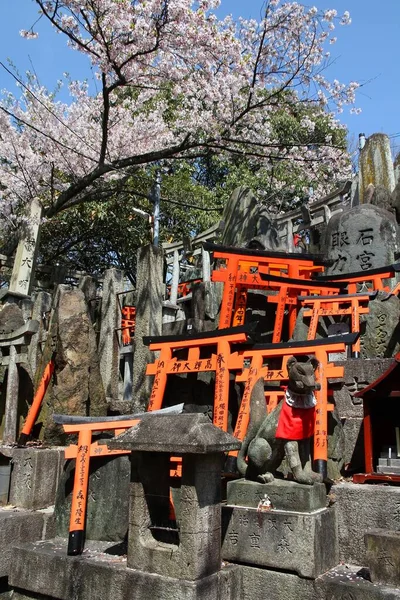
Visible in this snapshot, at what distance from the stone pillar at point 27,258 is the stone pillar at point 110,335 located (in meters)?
3.38

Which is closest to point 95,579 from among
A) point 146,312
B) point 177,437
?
point 177,437

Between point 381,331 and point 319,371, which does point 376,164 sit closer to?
point 381,331

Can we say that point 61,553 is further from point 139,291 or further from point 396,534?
point 139,291

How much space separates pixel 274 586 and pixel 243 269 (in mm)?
7660

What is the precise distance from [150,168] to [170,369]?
14279mm

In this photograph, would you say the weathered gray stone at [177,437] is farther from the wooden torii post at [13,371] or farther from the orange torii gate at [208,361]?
the wooden torii post at [13,371]

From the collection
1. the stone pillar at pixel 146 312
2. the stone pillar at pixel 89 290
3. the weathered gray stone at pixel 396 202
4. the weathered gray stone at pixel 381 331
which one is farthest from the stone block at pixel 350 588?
the weathered gray stone at pixel 396 202

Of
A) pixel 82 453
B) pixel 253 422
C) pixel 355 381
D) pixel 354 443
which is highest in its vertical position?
pixel 355 381

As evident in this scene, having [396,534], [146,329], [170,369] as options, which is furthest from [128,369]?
[396,534]

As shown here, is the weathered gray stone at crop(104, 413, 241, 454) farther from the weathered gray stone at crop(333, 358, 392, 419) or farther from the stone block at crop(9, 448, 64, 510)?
the weathered gray stone at crop(333, 358, 392, 419)

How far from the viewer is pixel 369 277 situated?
10.6 metres

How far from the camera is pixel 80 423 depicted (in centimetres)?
559

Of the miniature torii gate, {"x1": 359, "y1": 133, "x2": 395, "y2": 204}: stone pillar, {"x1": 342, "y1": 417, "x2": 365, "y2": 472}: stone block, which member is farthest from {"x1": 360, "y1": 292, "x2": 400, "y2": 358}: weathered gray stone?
{"x1": 359, "y1": 133, "x2": 395, "y2": 204}: stone pillar

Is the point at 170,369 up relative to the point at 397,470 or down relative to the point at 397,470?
up
